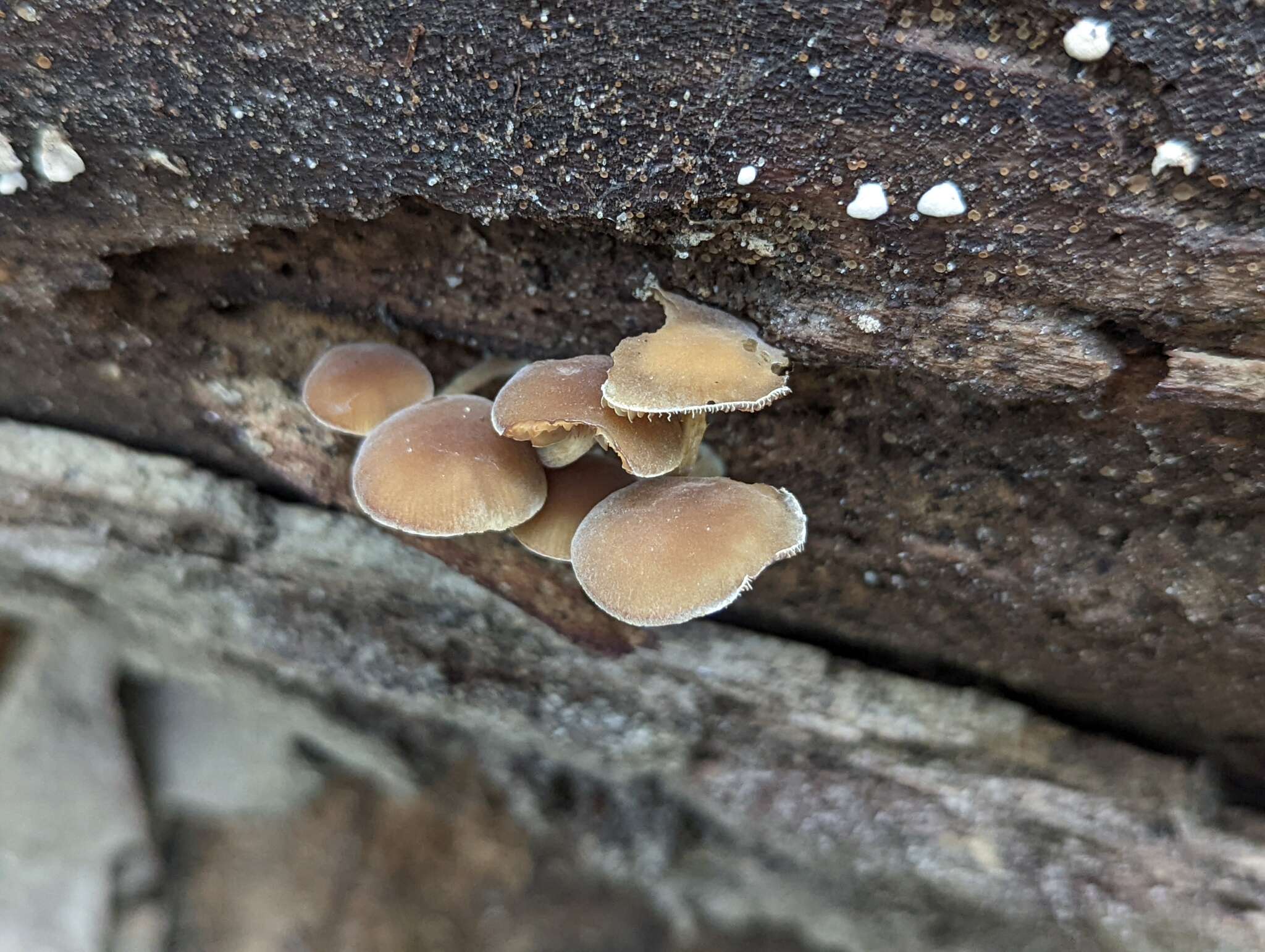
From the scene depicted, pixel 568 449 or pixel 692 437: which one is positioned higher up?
pixel 692 437

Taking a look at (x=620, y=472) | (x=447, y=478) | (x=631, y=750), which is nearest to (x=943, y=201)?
(x=620, y=472)

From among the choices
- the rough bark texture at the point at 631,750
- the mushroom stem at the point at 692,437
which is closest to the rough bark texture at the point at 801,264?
the rough bark texture at the point at 631,750

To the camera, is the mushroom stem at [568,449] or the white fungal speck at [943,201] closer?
the white fungal speck at [943,201]

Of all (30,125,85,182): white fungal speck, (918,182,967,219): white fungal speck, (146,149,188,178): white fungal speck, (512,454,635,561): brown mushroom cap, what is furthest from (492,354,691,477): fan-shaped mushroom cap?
(30,125,85,182): white fungal speck

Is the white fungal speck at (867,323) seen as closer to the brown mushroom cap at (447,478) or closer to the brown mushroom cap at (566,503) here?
the brown mushroom cap at (566,503)

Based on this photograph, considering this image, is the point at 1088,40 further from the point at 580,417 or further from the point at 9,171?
the point at 9,171
